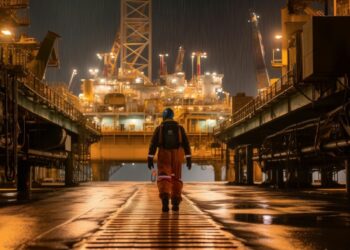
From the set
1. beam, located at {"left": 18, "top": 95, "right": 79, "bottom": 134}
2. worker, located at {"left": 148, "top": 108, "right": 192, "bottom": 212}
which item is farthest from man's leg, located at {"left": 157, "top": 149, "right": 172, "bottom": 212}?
beam, located at {"left": 18, "top": 95, "right": 79, "bottom": 134}

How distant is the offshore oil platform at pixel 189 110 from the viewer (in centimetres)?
1955

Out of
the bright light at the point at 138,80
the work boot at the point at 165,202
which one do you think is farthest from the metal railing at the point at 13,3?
the bright light at the point at 138,80

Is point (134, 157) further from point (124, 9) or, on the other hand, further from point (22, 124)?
point (22, 124)

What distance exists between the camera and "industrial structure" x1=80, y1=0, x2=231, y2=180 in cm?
8256

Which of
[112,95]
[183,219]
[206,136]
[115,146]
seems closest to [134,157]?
[115,146]

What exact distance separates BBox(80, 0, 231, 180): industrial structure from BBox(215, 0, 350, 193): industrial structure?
34.1 m

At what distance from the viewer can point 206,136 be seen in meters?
83.1

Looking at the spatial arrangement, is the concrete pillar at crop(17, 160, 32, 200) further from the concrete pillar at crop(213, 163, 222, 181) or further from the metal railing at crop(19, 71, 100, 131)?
the concrete pillar at crop(213, 163, 222, 181)

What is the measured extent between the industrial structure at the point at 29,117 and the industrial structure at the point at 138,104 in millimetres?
21236

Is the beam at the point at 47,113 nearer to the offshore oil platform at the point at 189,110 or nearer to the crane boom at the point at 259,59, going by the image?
the offshore oil platform at the point at 189,110

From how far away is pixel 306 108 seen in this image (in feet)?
87.5

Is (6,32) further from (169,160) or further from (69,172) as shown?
(169,160)

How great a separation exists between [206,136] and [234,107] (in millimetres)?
24336

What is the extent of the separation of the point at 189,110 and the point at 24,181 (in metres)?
71.9
